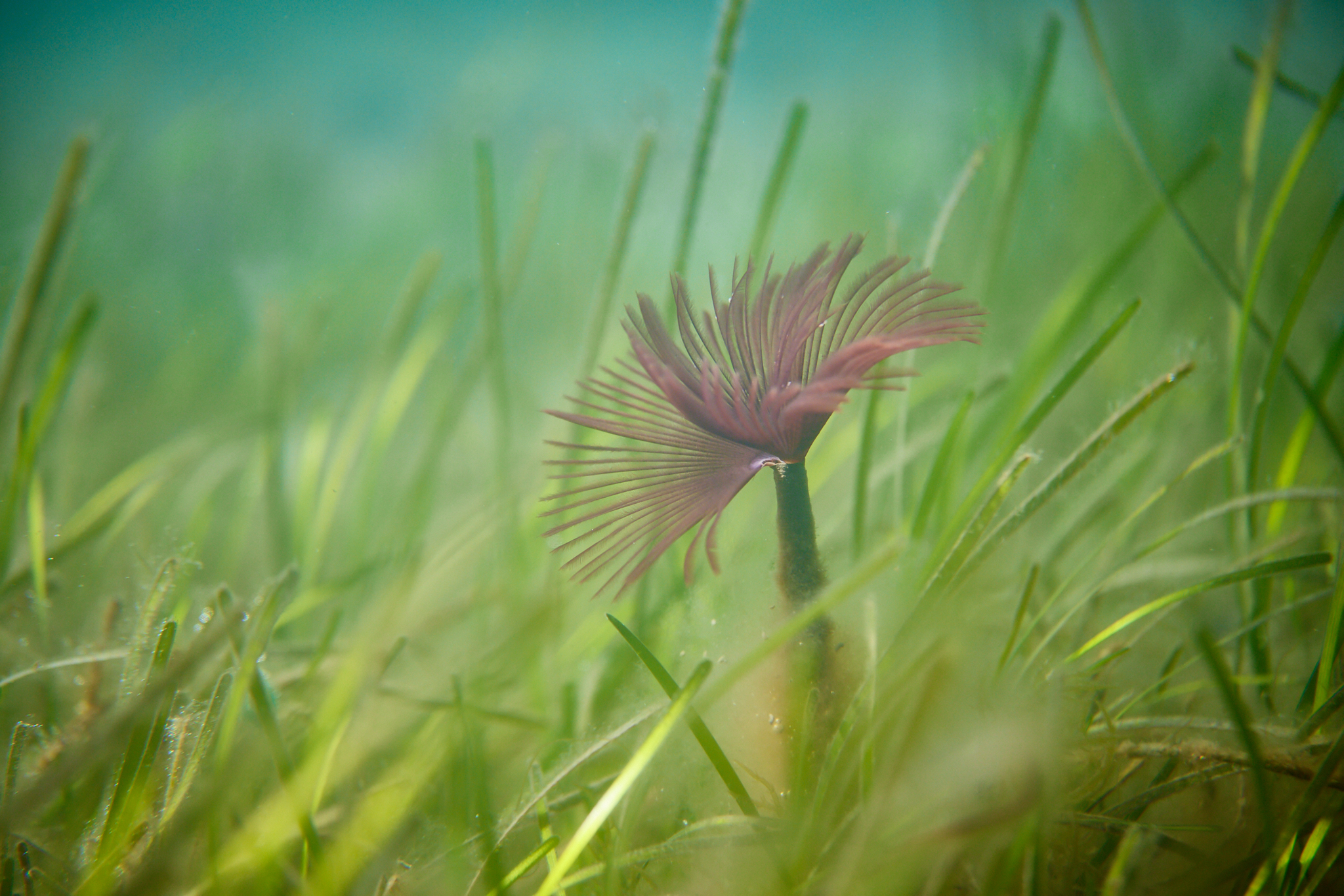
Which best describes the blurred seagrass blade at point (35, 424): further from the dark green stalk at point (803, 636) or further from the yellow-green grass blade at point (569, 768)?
the dark green stalk at point (803, 636)

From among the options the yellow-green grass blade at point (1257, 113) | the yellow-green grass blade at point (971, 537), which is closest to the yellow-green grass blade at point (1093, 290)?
the yellow-green grass blade at point (1257, 113)

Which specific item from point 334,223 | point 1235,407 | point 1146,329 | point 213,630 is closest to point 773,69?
point 1146,329

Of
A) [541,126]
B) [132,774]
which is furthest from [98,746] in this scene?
[541,126]

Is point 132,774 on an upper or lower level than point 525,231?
lower

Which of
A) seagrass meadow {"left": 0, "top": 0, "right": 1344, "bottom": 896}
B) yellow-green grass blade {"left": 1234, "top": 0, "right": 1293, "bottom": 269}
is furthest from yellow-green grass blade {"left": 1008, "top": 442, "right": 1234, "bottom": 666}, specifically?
yellow-green grass blade {"left": 1234, "top": 0, "right": 1293, "bottom": 269}

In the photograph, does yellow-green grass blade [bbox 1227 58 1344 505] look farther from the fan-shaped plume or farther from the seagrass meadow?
the fan-shaped plume

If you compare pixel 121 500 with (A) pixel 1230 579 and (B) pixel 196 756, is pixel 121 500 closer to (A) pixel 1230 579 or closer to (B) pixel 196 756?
(B) pixel 196 756
